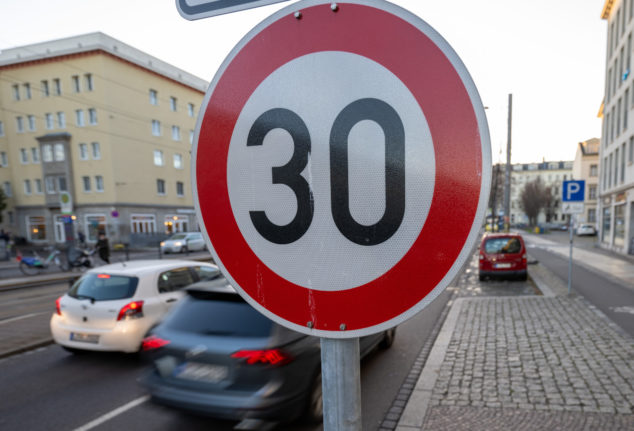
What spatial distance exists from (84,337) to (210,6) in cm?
644

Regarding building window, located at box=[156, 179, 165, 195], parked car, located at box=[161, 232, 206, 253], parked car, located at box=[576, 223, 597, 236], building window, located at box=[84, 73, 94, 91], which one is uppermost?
building window, located at box=[84, 73, 94, 91]

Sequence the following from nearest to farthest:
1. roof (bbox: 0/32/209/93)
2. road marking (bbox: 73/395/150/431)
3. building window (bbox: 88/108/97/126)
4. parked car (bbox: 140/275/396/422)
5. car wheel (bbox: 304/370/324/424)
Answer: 1. parked car (bbox: 140/275/396/422)
2. car wheel (bbox: 304/370/324/424)
3. road marking (bbox: 73/395/150/431)
4. roof (bbox: 0/32/209/93)
5. building window (bbox: 88/108/97/126)

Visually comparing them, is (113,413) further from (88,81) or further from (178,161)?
(178,161)

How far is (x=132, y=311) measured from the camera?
5836 millimetres

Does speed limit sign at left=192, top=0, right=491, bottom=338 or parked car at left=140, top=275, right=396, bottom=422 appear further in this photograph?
parked car at left=140, top=275, right=396, bottom=422

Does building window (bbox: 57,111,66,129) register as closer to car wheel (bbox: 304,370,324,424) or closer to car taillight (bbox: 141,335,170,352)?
car taillight (bbox: 141,335,170,352)

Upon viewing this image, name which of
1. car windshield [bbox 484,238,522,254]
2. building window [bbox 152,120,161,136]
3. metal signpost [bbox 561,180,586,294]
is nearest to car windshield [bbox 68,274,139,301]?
car windshield [bbox 484,238,522,254]

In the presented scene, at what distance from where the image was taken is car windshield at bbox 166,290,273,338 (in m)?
3.74

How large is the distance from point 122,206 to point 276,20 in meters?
39.9

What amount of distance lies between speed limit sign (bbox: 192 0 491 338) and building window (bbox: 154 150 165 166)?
144ft

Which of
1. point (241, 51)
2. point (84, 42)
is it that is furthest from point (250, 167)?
point (84, 42)

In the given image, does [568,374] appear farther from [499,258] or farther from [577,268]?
[577,268]

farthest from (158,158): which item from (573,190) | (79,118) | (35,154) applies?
(573,190)

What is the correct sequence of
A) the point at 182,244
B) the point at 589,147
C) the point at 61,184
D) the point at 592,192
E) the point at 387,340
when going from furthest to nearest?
1. the point at 592,192
2. the point at 589,147
3. the point at 61,184
4. the point at 182,244
5. the point at 387,340
